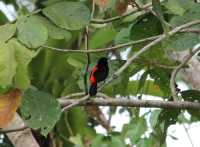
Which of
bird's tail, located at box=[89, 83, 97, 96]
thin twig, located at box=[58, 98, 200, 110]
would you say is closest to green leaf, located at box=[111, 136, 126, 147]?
bird's tail, located at box=[89, 83, 97, 96]

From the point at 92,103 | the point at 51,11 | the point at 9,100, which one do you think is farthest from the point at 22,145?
the point at 51,11

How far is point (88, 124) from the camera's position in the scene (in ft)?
15.4

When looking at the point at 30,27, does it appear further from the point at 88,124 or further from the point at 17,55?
the point at 88,124

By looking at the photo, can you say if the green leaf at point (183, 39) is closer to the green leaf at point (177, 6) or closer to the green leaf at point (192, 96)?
the green leaf at point (177, 6)

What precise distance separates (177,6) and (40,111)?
0.65 meters

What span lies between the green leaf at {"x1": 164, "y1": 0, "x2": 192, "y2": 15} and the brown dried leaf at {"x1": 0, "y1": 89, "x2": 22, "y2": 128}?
0.65 meters

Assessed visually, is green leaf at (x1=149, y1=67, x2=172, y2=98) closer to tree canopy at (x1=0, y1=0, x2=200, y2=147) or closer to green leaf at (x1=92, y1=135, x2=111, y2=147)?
tree canopy at (x1=0, y1=0, x2=200, y2=147)

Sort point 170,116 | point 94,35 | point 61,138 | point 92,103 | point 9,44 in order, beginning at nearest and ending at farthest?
point 9,44, point 92,103, point 170,116, point 61,138, point 94,35

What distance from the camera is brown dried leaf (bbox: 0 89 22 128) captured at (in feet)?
5.08

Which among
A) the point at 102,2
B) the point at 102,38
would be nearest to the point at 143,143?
the point at 102,2

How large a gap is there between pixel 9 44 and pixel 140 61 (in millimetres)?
989

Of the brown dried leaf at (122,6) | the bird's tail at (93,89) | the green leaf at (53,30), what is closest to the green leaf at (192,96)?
the bird's tail at (93,89)

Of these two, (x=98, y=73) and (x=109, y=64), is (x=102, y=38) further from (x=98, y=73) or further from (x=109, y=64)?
(x=98, y=73)

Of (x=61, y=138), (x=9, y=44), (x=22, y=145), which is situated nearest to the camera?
(x=9, y=44)
